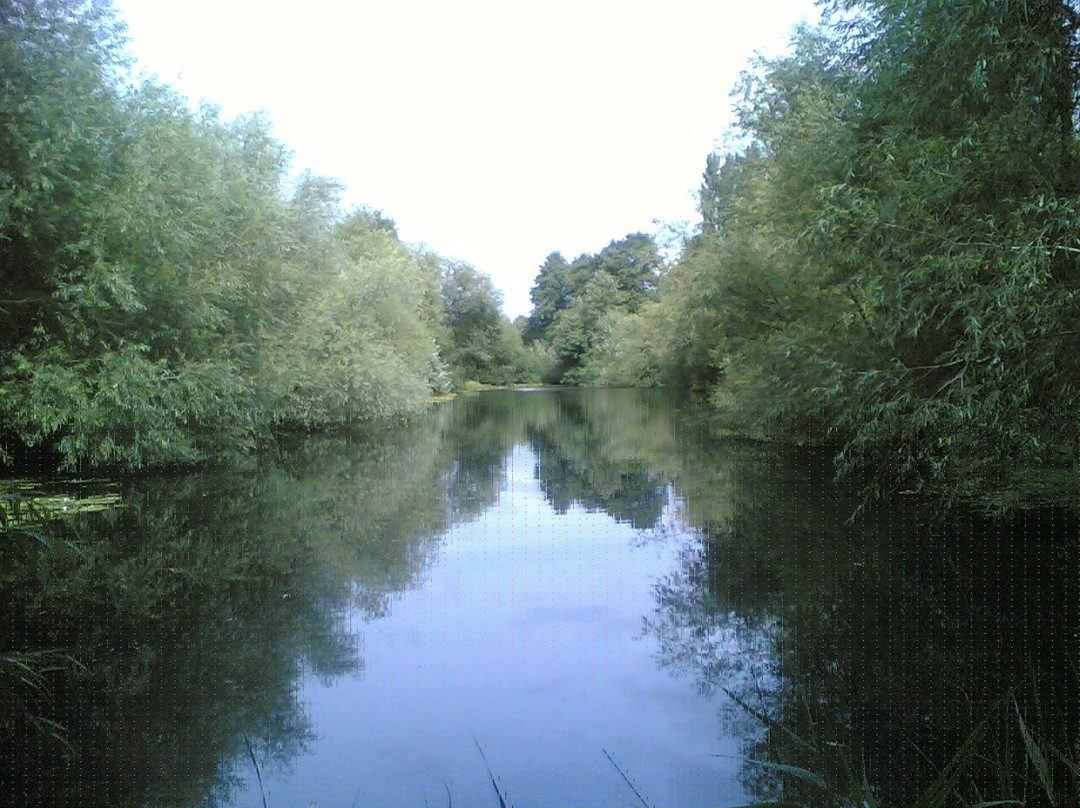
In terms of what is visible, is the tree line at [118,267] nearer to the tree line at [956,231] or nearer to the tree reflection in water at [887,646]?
the tree reflection in water at [887,646]

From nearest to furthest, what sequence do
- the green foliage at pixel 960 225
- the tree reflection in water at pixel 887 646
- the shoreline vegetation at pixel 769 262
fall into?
1. the tree reflection in water at pixel 887 646
2. the green foliage at pixel 960 225
3. the shoreline vegetation at pixel 769 262

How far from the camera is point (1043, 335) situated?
650 cm

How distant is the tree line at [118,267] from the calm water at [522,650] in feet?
6.28

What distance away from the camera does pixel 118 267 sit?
1176 centimetres

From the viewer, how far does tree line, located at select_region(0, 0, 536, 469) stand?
11.3m

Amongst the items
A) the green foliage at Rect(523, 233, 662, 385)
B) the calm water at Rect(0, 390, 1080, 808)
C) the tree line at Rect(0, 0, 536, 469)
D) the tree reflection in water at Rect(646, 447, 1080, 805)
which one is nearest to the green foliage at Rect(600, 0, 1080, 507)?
the tree reflection in water at Rect(646, 447, 1080, 805)

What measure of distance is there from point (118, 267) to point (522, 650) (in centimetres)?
862

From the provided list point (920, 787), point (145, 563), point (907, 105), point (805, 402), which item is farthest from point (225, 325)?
point (920, 787)

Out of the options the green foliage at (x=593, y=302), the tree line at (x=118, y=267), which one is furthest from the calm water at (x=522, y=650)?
the green foliage at (x=593, y=302)

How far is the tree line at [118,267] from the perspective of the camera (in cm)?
1128

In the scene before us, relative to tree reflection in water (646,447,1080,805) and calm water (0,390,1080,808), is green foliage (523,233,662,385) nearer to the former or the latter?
calm water (0,390,1080,808)

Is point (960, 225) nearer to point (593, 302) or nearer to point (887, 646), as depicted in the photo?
point (887, 646)

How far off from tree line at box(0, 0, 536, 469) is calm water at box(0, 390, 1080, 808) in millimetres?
1915

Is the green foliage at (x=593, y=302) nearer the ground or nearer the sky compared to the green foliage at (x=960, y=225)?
nearer the sky
